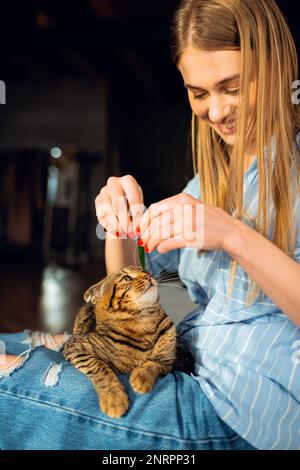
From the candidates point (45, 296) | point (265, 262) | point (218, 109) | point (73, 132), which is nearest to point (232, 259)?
point (265, 262)

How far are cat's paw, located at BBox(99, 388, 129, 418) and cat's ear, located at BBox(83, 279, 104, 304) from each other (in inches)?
5.3

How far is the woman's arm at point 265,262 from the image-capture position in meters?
0.57

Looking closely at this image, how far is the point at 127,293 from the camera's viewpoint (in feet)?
2.27

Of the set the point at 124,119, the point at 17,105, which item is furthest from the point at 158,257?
the point at 17,105

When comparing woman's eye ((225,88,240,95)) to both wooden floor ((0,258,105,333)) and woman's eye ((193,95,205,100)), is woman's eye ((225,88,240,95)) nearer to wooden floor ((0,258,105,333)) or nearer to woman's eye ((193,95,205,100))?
woman's eye ((193,95,205,100))

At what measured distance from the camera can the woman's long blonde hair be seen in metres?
0.64

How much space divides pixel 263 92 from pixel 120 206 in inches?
9.4

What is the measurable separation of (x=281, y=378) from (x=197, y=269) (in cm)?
23

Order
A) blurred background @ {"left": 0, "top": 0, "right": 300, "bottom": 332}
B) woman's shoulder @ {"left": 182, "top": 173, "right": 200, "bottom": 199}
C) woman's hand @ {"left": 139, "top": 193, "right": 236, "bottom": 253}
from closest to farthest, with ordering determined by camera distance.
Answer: woman's hand @ {"left": 139, "top": 193, "right": 236, "bottom": 253} → woman's shoulder @ {"left": 182, "top": 173, "right": 200, "bottom": 199} → blurred background @ {"left": 0, "top": 0, "right": 300, "bottom": 332}

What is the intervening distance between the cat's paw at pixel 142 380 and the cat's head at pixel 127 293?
102 millimetres

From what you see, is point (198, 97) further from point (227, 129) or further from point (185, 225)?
point (185, 225)

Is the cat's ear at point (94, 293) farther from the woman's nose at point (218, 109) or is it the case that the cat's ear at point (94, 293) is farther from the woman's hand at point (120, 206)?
the woman's nose at point (218, 109)

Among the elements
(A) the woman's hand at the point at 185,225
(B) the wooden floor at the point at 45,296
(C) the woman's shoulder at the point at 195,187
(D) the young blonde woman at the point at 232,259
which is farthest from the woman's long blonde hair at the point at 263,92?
(B) the wooden floor at the point at 45,296

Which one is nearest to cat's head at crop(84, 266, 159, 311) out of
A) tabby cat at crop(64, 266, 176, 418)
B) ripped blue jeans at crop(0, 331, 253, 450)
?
tabby cat at crop(64, 266, 176, 418)
